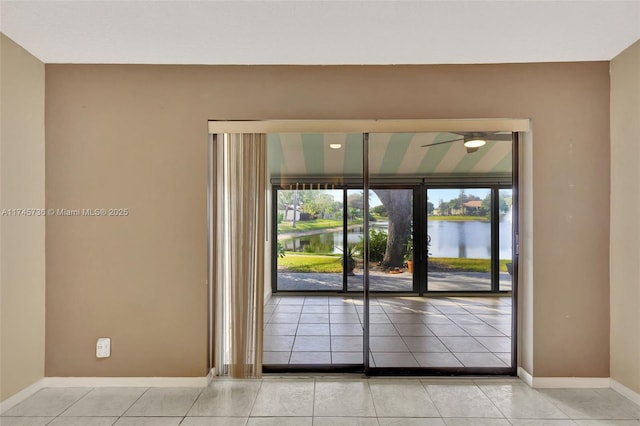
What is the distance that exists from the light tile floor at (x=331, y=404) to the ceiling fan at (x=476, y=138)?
2.13 m

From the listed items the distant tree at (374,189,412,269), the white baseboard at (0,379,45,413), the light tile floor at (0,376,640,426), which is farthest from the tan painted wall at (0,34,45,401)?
the distant tree at (374,189,412,269)

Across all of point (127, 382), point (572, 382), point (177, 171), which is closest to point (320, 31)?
point (177, 171)

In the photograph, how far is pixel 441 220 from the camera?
12.9ft

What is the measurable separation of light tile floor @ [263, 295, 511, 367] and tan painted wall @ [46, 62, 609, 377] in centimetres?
72

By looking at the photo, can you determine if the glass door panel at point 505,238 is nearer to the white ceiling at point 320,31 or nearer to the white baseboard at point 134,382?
the white ceiling at point 320,31

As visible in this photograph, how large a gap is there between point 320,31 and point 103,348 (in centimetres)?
299

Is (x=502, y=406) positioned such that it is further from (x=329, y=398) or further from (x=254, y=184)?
(x=254, y=184)

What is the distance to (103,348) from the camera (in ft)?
9.16

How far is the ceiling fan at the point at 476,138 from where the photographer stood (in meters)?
3.07

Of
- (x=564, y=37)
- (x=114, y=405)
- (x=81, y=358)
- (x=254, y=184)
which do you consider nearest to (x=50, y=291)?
(x=81, y=358)

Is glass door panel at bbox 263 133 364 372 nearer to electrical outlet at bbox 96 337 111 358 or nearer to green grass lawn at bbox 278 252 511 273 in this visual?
green grass lawn at bbox 278 252 511 273

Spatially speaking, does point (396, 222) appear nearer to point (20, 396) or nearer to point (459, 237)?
point (459, 237)

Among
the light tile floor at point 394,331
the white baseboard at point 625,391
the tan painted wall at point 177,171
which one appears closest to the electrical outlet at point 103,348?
the tan painted wall at point 177,171

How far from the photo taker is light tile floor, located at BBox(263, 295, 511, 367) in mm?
3176
